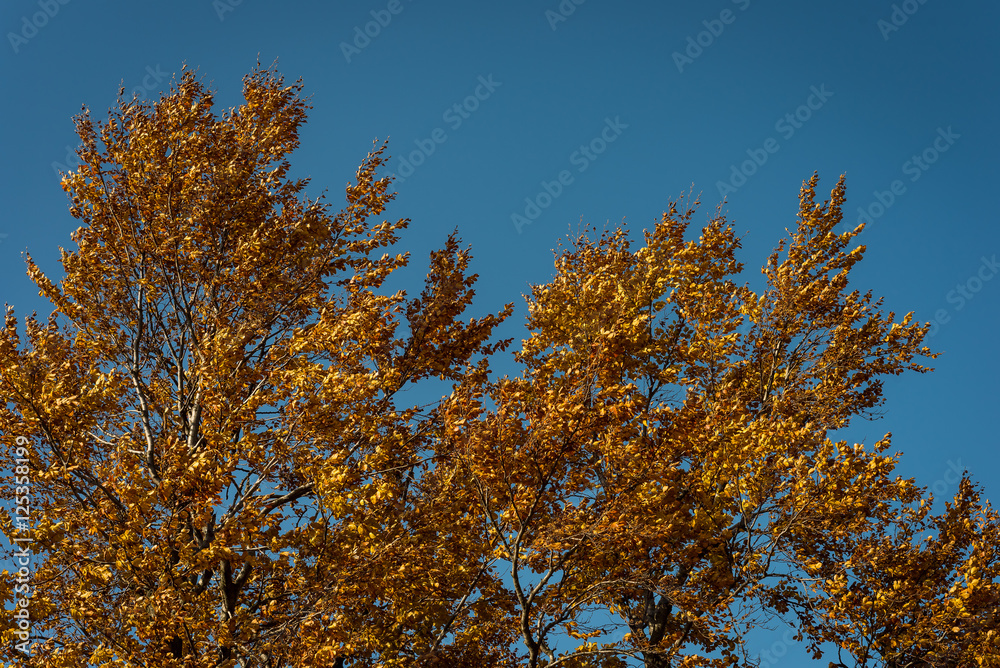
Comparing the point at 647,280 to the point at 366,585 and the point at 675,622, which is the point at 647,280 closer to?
the point at 675,622

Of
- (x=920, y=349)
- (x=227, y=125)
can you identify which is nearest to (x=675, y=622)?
(x=920, y=349)

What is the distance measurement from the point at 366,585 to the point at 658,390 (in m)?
6.47

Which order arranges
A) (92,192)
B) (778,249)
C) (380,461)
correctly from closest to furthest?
1. (380,461)
2. (92,192)
3. (778,249)

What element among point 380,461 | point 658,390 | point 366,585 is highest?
point 658,390

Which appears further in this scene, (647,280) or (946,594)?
(647,280)

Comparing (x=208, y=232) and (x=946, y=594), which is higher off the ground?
(x=208, y=232)

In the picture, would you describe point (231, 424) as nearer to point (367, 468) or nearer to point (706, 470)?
point (367, 468)

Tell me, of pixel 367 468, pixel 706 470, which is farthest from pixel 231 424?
pixel 706 470

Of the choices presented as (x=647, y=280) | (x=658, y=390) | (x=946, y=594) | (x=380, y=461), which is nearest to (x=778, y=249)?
(x=647, y=280)

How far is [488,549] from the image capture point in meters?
7.19

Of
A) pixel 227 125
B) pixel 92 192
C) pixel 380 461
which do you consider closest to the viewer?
pixel 380 461

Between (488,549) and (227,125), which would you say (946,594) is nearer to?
(488,549)

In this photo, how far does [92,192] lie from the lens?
8.14m

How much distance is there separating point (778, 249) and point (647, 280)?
2547 millimetres
